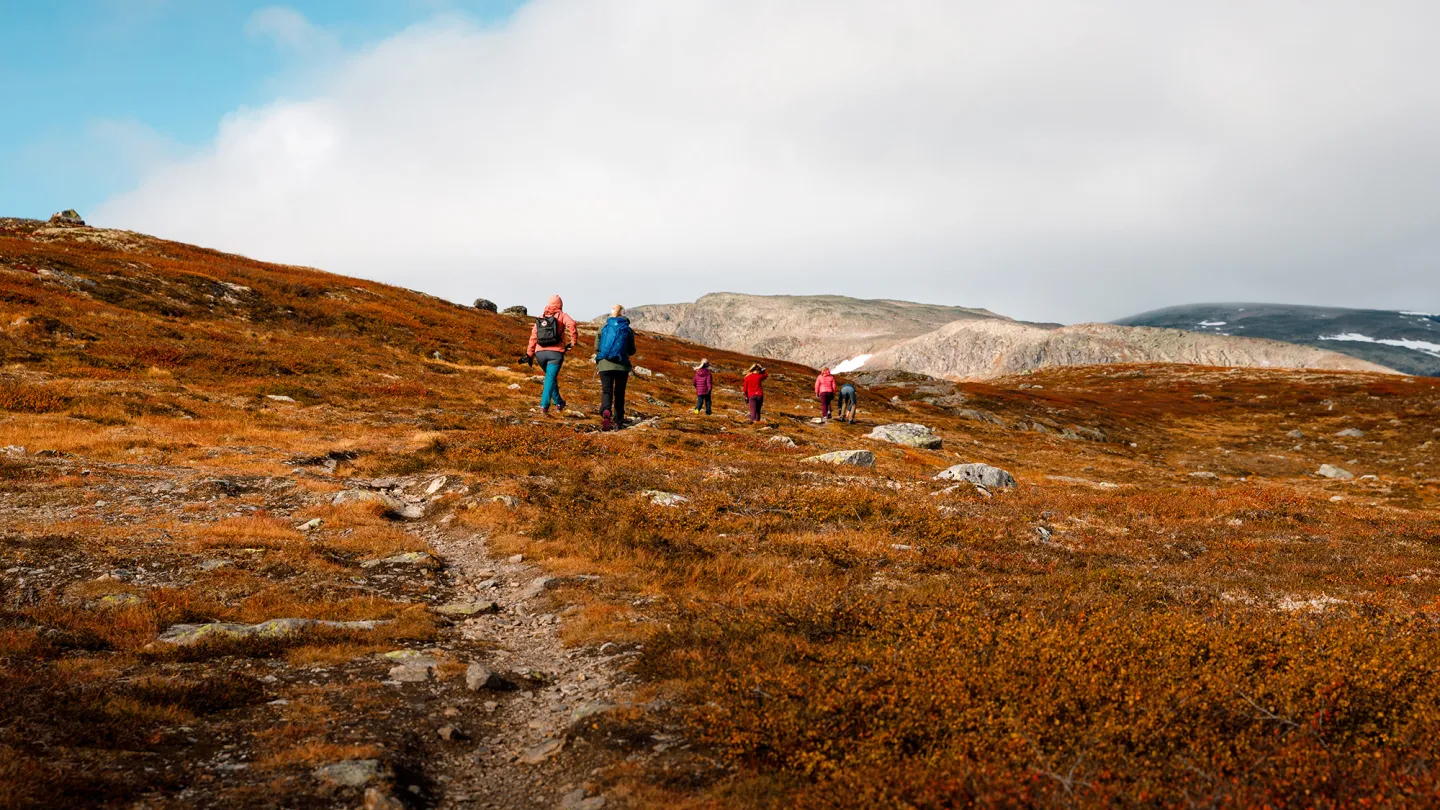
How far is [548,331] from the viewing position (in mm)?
21984

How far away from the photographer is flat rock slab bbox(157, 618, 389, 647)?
7.54 m

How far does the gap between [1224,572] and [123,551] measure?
57.2ft

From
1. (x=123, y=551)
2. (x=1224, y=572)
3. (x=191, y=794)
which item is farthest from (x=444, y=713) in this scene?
(x=1224, y=572)

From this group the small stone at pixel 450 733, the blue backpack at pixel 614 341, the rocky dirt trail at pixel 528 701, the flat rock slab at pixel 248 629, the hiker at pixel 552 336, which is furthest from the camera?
the hiker at pixel 552 336

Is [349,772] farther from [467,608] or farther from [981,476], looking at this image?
[981,476]

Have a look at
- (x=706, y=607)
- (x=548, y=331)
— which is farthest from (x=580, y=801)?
(x=548, y=331)

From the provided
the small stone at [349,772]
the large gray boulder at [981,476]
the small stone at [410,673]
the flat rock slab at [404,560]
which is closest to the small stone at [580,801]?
the small stone at [349,772]

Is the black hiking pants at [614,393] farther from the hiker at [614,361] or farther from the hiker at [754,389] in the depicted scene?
the hiker at [754,389]

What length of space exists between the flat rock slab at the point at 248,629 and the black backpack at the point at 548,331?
46.8ft

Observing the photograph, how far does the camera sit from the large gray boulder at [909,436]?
123ft

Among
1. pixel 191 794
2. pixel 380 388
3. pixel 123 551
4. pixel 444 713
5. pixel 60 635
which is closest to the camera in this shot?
pixel 191 794

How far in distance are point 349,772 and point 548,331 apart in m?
17.6

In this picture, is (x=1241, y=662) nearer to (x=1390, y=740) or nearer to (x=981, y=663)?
(x=1390, y=740)

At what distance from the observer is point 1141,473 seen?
35.8 metres
